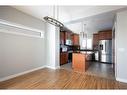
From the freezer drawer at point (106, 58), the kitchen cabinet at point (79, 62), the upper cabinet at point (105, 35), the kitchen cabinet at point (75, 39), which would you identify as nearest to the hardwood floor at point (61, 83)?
the kitchen cabinet at point (79, 62)

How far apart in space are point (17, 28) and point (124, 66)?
14.4 feet

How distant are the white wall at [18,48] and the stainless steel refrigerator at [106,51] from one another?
4453mm

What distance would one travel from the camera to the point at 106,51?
6.57 meters

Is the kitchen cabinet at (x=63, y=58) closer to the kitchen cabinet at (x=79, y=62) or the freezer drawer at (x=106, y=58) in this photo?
the kitchen cabinet at (x=79, y=62)


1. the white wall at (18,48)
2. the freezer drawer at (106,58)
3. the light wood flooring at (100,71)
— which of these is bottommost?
the light wood flooring at (100,71)

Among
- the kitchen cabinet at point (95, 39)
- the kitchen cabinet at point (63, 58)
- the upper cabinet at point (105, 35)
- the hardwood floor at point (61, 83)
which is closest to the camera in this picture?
the hardwood floor at point (61, 83)

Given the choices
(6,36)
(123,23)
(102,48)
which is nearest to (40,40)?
(6,36)

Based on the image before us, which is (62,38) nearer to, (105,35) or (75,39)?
(75,39)

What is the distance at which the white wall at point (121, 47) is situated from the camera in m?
3.24

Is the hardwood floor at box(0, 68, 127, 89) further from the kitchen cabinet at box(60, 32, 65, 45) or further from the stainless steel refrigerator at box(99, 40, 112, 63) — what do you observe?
the stainless steel refrigerator at box(99, 40, 112, 63)

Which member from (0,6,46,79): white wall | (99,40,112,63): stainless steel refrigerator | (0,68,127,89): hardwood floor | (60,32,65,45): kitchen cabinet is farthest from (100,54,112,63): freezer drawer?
(0,6,46,79): white wall

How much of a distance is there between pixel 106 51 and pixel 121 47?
3.42m

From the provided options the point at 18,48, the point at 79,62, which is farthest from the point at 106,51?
the point at 18,48

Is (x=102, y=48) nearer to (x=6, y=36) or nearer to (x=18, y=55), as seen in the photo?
(x=18, y=55)
